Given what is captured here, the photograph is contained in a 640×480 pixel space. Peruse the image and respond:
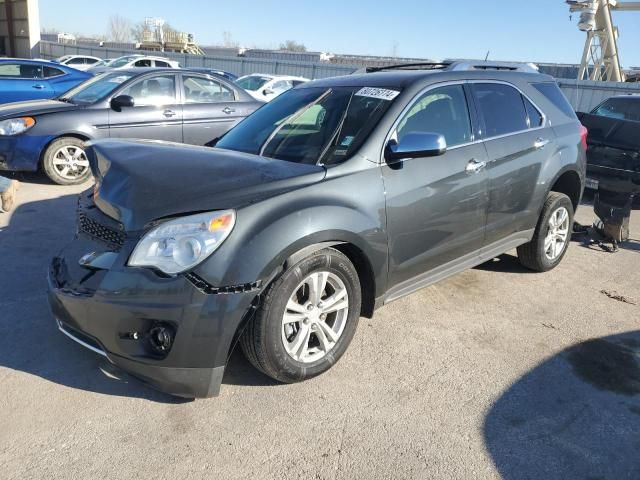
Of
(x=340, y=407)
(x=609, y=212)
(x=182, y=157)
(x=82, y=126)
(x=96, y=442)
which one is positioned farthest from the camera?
(x=82, y=126)

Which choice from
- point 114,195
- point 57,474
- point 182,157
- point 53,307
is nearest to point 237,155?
point 182,157

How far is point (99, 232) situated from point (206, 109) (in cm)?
519

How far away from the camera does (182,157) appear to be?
3188 millimetres

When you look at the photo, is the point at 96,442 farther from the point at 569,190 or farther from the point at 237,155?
the point at 569,190

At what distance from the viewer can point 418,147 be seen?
3.20m

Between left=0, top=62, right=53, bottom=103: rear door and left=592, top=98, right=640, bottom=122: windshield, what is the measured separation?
34.6 ft

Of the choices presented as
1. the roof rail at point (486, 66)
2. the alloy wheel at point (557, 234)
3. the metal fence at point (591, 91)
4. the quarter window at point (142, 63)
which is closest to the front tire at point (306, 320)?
the roof rail at point (486, 66)

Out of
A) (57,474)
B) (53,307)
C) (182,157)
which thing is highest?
(182,157)

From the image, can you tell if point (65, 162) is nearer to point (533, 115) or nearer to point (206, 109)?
point (206, 109)

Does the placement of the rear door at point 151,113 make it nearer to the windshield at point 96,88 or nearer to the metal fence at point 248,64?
the windshield at point 96,88

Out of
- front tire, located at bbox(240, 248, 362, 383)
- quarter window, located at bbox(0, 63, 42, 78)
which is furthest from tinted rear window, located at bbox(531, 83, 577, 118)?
quarter window, located at bbox(0, 63, 42, 78)

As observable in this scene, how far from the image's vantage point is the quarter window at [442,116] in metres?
3.54

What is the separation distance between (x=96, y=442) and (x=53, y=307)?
2.72ft

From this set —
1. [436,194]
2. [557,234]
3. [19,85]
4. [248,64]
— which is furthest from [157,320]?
[248,64]
